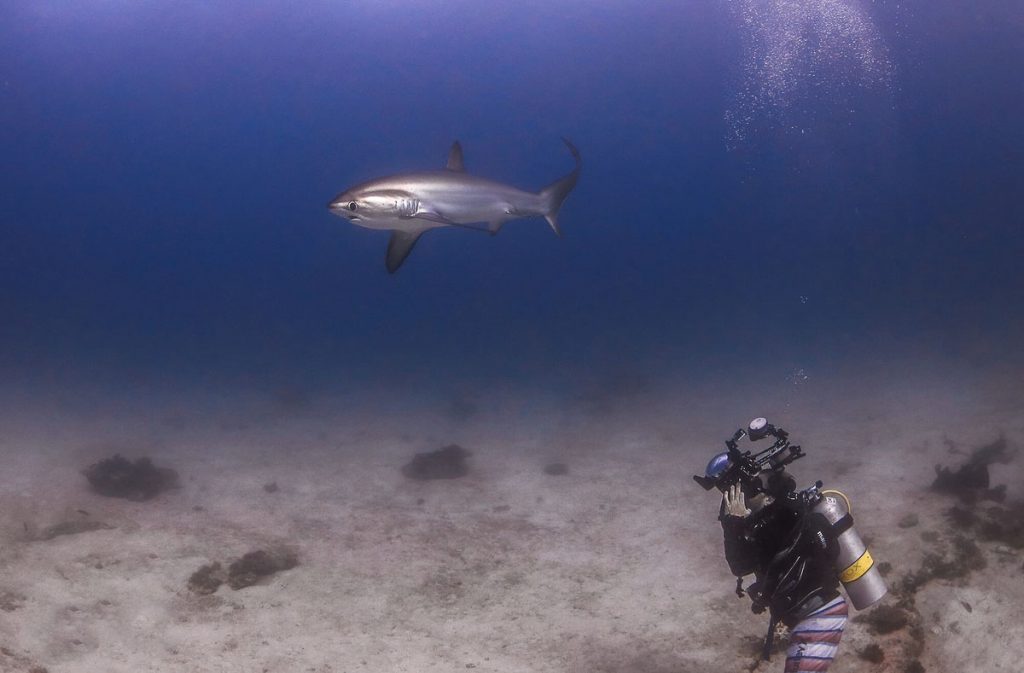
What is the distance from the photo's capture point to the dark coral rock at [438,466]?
460 inches

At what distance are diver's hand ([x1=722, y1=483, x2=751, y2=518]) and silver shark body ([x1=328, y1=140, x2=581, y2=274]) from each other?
4559 mm

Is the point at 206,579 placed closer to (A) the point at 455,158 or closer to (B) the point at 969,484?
(A) the point at 455,158

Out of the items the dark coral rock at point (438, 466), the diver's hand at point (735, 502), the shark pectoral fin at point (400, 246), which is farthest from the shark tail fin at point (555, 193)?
the diver's hand at point (735, 502)

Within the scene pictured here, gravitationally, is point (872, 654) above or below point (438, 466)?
below

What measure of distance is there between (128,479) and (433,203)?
24.5ft

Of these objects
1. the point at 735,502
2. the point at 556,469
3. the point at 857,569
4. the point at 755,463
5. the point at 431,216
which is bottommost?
the point at 857,569

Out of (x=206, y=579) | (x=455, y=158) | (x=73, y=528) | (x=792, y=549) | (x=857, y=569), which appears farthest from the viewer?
(x=455, y=158)

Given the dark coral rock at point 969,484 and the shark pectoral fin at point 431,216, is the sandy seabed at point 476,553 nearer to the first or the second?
the dark coral rock at point 969,484

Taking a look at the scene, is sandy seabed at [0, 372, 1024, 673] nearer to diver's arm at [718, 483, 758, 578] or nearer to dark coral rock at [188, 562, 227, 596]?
dark coral rock at [188, 562, 227, 596]

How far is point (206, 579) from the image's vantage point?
22.5 feet

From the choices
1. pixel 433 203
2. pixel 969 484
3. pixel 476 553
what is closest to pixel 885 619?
pixel 969 484

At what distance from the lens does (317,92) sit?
82.4 meters

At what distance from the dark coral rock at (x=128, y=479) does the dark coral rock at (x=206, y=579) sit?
3646 mm

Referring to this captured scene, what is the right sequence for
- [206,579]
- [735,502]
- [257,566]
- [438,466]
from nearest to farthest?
[735,502], [206,579], [257,566], [438,466]
